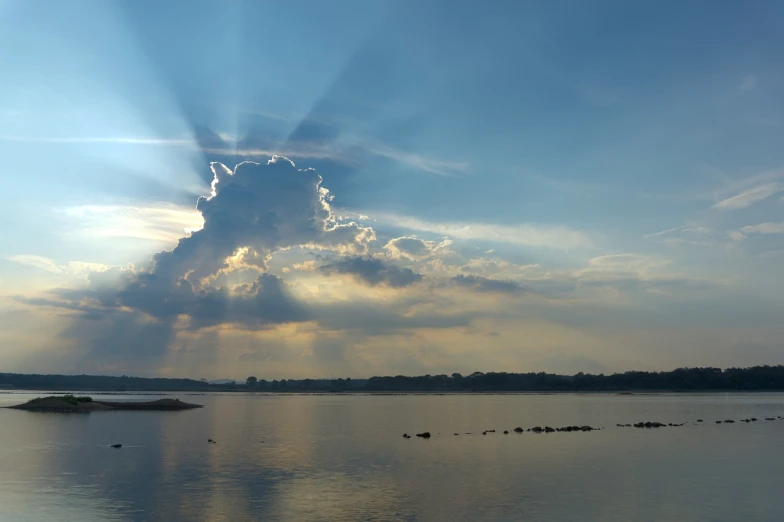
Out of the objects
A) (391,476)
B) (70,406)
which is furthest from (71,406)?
(391,476)

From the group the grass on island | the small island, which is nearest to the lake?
the small island

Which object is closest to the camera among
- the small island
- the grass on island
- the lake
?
the lake

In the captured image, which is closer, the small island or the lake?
the lake

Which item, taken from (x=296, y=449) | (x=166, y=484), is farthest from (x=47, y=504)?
(x=296, y=449)

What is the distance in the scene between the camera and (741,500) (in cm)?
3638

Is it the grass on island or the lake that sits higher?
the grass on island

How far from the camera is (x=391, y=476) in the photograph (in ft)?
147

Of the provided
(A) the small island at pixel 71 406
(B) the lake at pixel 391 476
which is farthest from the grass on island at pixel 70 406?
(B) the lake at pixel 391 476

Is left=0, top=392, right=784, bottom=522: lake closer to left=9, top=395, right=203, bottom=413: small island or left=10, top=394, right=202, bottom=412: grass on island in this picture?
left=9, top=395, right=203, bottom=413: small island

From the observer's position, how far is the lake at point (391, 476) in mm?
33125

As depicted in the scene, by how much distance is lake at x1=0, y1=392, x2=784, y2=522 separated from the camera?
3312cm

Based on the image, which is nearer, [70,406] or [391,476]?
[391,476]

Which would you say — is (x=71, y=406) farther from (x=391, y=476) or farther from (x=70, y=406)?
(x=391, y=476)

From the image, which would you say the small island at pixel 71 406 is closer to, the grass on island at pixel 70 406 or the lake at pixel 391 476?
the grass on island at pixel 70 406
